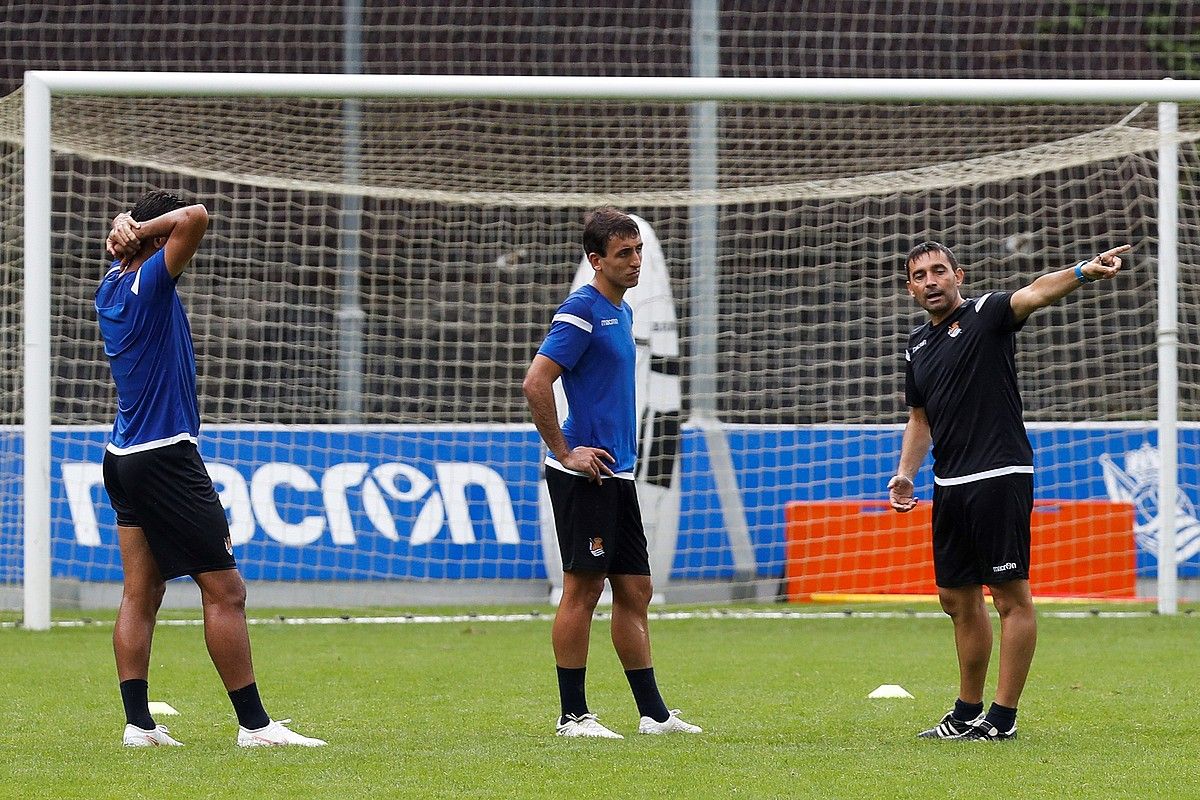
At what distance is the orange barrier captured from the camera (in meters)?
10.8

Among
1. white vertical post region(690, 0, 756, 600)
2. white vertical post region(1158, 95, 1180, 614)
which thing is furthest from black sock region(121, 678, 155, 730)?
white vertical post region(1158, 95, 1180, 614)

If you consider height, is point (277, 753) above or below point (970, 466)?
below

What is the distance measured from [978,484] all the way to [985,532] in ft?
0.54

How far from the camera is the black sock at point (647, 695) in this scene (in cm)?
544

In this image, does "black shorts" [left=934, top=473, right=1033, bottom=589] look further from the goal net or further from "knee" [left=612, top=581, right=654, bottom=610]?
the goal net

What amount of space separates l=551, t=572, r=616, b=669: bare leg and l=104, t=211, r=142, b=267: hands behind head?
1.82 metres

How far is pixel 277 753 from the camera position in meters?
4.84

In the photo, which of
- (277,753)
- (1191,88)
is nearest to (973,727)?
(277,753)

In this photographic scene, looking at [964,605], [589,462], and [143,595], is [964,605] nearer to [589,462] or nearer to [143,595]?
[589,462]

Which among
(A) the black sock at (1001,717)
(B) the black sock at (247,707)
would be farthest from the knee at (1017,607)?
(B) the black sock at (247,707)

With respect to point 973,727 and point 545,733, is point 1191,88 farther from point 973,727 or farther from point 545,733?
point 545,733

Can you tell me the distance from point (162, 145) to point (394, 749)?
674 centimetres

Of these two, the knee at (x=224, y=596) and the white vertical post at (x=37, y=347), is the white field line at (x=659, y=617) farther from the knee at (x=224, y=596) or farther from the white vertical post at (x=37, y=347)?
the knee at (x=224, y=596)

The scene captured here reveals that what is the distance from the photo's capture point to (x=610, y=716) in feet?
19.4
